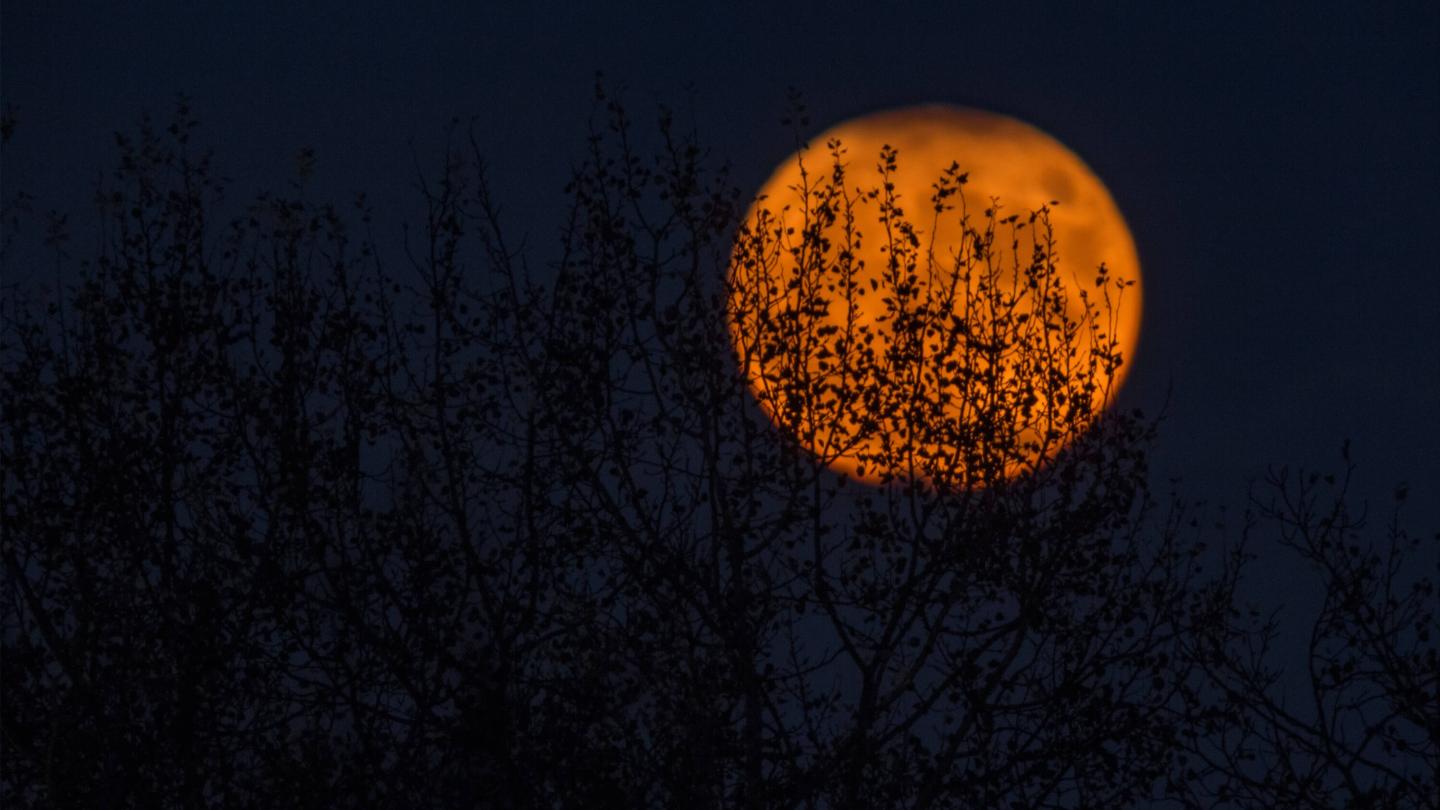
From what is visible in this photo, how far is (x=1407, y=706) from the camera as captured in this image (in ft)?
45.5

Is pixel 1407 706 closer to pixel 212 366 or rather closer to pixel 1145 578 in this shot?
pixel 1145 578

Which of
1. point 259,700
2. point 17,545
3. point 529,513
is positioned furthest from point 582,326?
point 17,545

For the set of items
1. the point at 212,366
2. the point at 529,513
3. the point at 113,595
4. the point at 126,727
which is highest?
the point at 212,366

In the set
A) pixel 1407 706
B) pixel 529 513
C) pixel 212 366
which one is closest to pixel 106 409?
pixel 212 366

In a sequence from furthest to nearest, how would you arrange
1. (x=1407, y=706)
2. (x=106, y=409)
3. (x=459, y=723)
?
(x=106, y=409)
(x=1407, y=706)
(x=459, y=723)

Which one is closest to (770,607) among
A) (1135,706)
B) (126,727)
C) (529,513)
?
(529,513)

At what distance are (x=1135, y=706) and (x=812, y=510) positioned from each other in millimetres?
3363

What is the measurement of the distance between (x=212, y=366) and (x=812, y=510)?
528cm

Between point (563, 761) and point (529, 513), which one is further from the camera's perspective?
point (529, 513)

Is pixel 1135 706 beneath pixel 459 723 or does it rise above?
above

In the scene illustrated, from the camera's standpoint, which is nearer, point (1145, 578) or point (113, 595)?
point (113, 595)

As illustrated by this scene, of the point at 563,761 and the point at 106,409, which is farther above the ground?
the point at 106,409

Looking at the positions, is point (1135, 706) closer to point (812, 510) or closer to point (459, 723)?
point (812, 510)

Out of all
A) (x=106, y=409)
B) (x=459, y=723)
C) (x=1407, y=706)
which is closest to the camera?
(x=459, y=723)
